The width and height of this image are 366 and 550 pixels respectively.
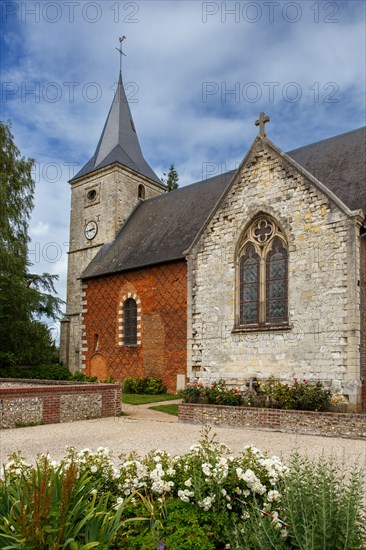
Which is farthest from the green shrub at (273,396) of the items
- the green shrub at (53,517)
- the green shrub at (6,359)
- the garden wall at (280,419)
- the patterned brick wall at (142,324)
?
the green shrub at (6,359)

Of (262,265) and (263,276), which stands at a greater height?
(262,265)

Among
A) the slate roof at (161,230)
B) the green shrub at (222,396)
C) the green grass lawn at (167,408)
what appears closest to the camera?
the green shrub at (222,396)

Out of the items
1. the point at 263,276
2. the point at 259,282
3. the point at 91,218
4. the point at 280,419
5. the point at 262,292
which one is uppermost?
the point at 91,218

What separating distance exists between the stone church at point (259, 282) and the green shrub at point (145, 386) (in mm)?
330

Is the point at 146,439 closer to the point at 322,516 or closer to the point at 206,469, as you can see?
the point at 206,469

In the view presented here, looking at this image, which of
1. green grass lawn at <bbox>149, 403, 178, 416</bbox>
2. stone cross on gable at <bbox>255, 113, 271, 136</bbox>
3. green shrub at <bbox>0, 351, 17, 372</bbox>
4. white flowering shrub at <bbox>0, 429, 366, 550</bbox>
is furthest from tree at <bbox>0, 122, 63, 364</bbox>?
white flowering shrub at <bbox>0, 429, 366, 550</bbox>

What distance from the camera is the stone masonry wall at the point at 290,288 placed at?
485 inches

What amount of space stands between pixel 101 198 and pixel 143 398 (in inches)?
557

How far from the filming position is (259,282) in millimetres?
14453

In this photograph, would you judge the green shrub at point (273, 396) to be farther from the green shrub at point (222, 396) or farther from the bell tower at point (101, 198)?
the bell tower at point (101, 198)

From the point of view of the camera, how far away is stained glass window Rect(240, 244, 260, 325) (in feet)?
47.3

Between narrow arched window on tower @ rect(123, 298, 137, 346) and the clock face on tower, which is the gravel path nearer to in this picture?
narrow arched window on tower @ rect(123, 298, 137, 346)

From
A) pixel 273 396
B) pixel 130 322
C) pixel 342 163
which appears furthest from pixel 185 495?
pixel 130 322

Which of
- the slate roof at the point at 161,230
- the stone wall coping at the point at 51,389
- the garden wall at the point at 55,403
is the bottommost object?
the garden wall at the point at 55,403
